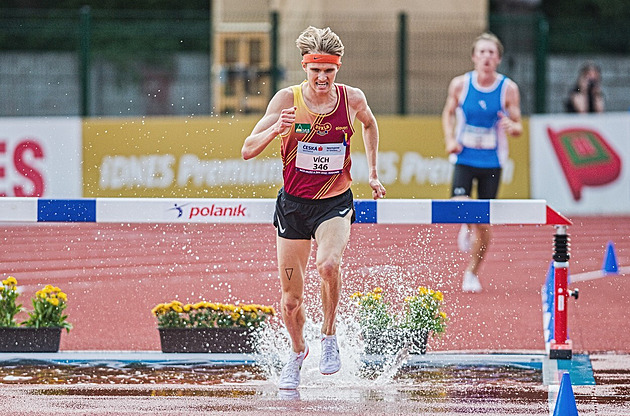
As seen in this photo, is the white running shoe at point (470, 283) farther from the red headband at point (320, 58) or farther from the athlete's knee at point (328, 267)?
the red headband at point (320, 58)

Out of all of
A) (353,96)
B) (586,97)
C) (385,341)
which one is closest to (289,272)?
(353,96)

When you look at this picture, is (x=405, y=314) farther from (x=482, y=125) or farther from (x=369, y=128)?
(x=482, y=125)

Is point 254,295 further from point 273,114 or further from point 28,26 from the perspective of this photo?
point 28,26

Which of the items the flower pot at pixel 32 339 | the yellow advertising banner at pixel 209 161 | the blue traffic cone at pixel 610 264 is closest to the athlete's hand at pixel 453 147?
the blue traffic cone at pixel 610 264

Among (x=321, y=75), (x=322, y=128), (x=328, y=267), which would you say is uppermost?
(x=321, y=75)

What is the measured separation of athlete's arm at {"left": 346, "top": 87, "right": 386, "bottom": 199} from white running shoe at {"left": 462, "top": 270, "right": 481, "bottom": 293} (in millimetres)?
4137

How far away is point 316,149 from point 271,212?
1.01 m

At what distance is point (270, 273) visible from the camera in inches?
521

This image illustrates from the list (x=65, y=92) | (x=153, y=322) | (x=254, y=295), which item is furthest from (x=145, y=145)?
(x=153, y=322)

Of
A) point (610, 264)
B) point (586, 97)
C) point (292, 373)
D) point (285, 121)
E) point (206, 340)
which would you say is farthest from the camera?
point (586, 97)

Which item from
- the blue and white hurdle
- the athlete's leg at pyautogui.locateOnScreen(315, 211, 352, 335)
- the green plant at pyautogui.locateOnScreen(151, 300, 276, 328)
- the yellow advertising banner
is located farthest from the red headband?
the yellow advertising banner

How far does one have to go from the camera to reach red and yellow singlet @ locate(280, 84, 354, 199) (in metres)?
7.04

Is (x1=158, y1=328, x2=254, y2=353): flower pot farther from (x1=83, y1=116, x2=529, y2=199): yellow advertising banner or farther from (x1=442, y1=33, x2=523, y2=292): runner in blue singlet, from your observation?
(x1=83, y1=116, x2=529, y2=199): yellow advertising banner

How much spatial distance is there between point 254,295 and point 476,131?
256cm
